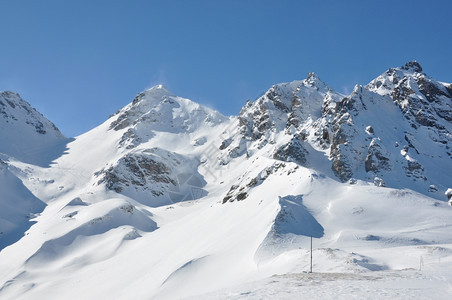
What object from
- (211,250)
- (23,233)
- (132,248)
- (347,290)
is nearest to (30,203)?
(23,233)

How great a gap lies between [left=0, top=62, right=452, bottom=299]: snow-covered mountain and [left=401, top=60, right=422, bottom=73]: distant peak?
32.0 inches

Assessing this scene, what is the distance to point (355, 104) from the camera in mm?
111375

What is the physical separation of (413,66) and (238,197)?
338 ft

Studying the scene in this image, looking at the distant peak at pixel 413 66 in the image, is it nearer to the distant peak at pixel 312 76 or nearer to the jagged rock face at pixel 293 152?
the distant peak at pixel 312 76

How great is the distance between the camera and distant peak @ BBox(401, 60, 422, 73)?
147500mm

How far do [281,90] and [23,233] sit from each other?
10198 cm

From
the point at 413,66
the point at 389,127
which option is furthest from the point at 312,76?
the point at 389,127

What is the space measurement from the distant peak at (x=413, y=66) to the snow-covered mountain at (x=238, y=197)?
0.81m

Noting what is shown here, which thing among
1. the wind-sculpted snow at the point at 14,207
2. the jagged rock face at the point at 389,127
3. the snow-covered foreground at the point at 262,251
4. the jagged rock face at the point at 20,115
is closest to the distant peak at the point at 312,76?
the jagged rock face at the point at 389,127

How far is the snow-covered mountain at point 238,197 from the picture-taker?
44.0 meters

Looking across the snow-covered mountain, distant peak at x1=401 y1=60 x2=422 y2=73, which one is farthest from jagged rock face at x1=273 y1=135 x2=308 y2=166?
distant peak at x1=401 y1=60 x2=422 y2=73

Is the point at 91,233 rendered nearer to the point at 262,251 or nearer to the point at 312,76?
the point at 262,251

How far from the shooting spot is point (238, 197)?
77.6 meters

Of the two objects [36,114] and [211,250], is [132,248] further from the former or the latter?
[36,114]
